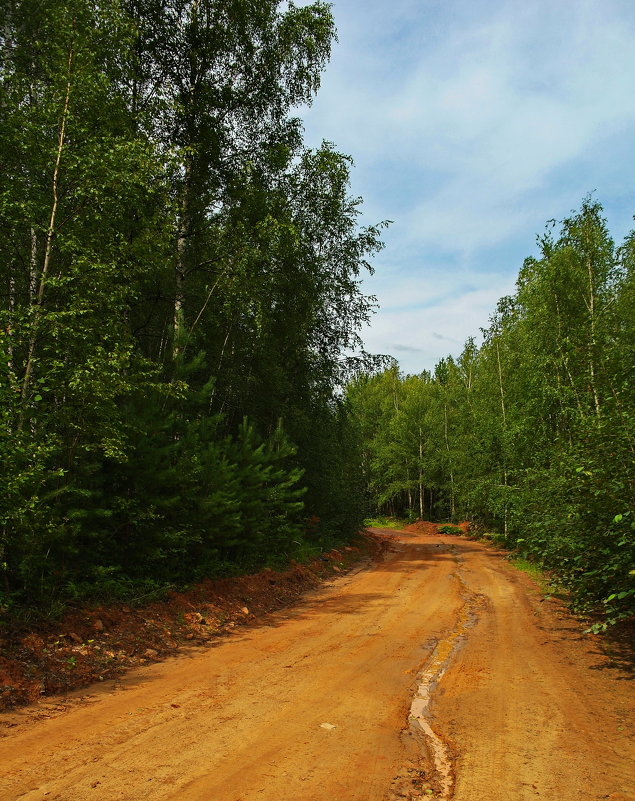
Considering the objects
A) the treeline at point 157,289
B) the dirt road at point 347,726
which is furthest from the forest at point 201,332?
the dirt road at point 347,726

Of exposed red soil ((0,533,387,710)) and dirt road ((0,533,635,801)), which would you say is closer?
dirt road ((0,533,635,801))

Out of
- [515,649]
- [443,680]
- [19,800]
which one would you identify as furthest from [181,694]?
[515,649]

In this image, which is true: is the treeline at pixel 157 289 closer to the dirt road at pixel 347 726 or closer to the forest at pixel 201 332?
the forest at pixel 201 332

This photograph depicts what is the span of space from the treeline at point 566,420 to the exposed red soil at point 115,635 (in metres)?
5.32

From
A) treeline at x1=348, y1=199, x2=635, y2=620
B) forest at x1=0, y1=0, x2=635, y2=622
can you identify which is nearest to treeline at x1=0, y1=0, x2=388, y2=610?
forest at x1=0, y1=0, x2=635, y2=622

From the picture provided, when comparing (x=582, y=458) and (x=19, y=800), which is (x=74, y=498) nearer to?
(x=19, y=800)

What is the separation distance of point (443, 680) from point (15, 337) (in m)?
6.86

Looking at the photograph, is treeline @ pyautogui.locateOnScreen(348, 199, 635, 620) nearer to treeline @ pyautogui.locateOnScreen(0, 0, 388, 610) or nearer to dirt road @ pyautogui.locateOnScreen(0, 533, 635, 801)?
dirt road @ pyautogui.locateOnScreen(0, 533, 635, 801)

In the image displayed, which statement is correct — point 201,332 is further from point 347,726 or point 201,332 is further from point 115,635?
point 347,726

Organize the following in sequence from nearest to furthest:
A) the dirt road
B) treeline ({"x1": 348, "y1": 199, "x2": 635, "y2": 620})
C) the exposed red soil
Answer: the dirt road < the exposed red soil < treeline ({"x1": 348, "y1": 199, "x2": 635, "y2": 620})

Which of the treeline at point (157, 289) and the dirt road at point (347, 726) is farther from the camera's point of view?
the treeline at point (157, 289)

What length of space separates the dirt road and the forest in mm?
1398

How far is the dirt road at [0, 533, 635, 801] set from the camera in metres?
3.42

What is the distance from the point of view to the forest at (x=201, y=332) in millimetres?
6578
